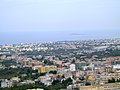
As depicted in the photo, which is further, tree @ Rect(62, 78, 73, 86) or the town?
tree @ Rect(62, 78, 73, 86)

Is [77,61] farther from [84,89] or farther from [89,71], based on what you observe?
[84,89]

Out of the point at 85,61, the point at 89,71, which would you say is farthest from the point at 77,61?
the point at 89,71

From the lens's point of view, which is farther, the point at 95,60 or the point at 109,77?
the point at 95,60

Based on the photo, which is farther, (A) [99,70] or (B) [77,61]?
(B) [77,61]

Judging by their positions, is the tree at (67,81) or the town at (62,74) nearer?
the town at (62,74)

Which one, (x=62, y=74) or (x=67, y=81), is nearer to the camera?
(x=67, y=81)

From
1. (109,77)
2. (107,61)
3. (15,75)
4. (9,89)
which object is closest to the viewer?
(9,89)

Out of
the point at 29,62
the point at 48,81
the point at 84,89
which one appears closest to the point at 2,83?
the point at 48,81

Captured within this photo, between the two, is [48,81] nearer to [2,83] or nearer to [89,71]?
[2,83]

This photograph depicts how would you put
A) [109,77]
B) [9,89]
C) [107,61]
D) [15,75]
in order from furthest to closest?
[107,61], [15,75], [109,77], [9,89]
